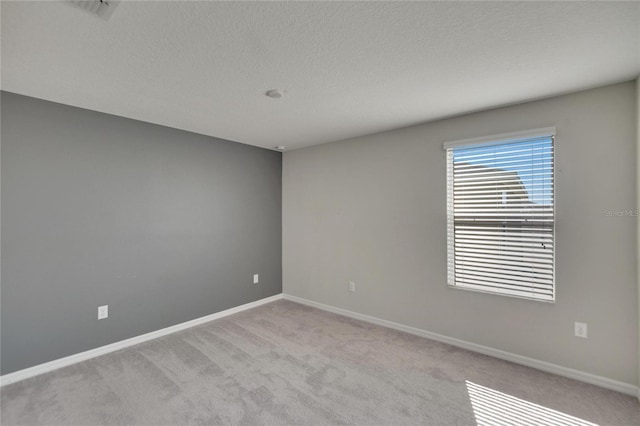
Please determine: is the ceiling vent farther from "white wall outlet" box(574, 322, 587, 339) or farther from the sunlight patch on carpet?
"white wall outlet" box(574, 322, 587, 339)

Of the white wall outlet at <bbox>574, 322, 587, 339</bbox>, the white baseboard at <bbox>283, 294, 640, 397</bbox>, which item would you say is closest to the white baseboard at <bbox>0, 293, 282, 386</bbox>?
the white baseboard at <bbox>283, 294, 640, 397</bbox>

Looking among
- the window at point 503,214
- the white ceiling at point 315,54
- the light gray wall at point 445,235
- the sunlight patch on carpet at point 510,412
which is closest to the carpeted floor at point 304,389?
the sunlight patch on carpet at point 510,412

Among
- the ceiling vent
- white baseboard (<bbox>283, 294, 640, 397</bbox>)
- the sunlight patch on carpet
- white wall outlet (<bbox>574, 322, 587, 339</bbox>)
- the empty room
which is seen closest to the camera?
the ceiling vent

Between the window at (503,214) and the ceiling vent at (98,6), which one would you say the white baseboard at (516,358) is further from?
→ the ceiling vent at (98,6)

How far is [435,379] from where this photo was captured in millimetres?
2365

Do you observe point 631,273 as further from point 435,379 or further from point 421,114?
point 421,114

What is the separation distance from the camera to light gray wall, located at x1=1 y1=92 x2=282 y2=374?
242 centimetres

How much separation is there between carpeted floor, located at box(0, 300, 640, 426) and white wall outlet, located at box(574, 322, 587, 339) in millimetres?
370

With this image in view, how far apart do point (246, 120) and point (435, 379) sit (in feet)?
9.72

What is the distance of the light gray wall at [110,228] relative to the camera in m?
2.42

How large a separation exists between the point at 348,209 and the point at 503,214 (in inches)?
69.9

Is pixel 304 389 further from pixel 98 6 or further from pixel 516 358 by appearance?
pixel 98 6

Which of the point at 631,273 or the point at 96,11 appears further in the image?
the point at 631,273

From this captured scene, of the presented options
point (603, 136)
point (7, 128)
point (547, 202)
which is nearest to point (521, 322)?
point (547, 202)
